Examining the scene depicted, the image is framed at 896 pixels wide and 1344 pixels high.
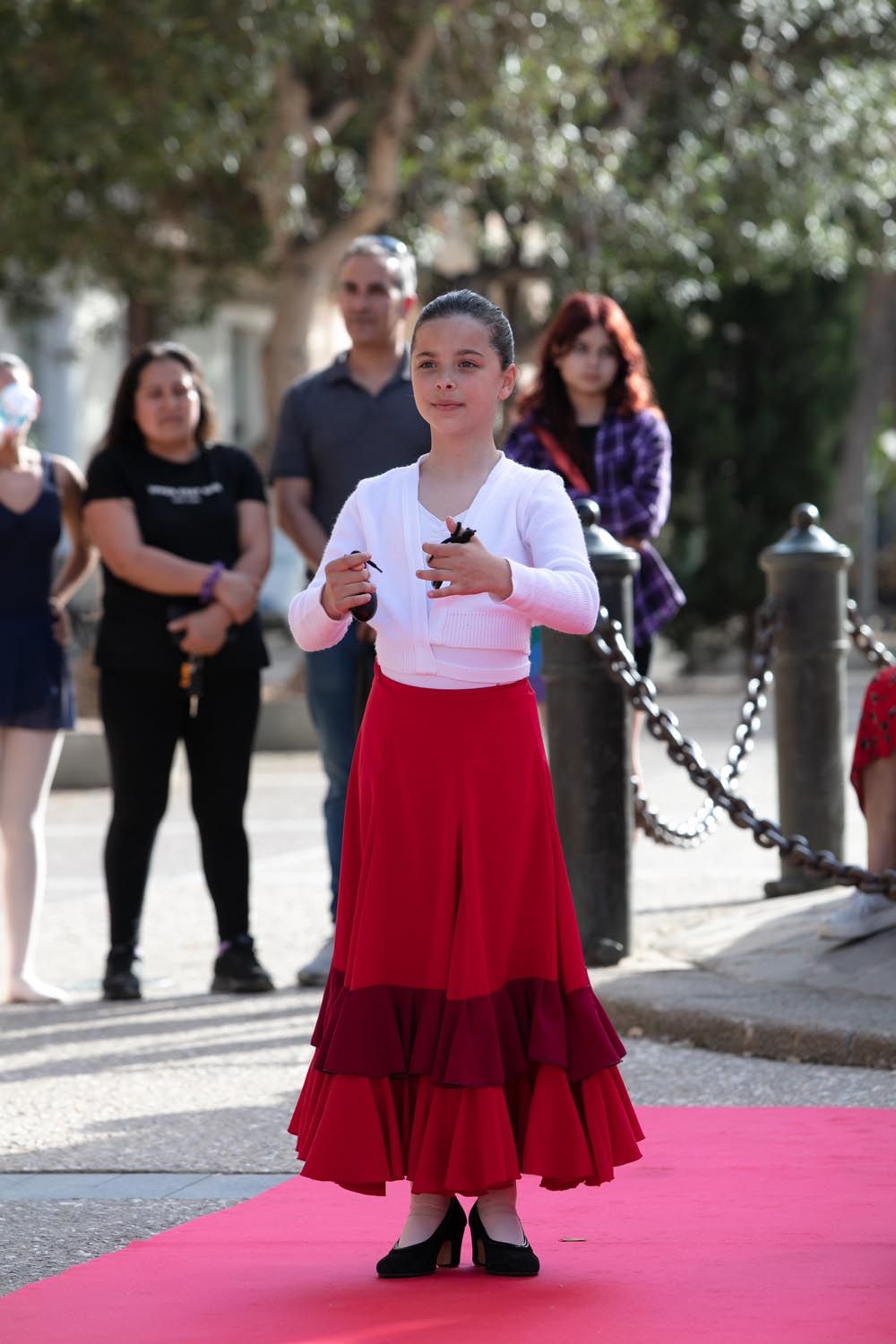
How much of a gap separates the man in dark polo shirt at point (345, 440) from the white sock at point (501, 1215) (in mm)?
3021

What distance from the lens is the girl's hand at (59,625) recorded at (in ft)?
23.1

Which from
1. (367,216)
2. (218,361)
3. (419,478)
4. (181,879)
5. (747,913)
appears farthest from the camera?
(218,361)

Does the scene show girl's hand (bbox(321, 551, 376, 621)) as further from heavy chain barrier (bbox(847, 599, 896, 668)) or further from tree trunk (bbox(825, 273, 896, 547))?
tree trunk (bbox(825, 273, 896, 547))

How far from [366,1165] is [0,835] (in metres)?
3.63

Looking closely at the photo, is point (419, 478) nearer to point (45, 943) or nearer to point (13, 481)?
point (13, 481)

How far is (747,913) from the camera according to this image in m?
7.34

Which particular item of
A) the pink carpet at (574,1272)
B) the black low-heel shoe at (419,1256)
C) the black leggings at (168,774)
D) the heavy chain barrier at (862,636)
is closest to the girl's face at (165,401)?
the black leggings at (168,774)

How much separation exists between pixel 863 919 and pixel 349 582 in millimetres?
3004

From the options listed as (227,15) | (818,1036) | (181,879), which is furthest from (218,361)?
(818,1036)

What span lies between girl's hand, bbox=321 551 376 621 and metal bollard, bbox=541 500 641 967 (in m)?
3.01

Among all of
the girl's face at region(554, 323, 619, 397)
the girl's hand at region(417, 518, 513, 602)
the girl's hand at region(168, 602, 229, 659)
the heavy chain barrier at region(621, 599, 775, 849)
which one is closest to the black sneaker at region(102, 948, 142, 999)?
the girl's hand at region(168, 602, 229, 659)

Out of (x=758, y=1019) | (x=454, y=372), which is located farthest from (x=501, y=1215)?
(x=758, y=1019)

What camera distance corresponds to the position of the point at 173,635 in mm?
6859

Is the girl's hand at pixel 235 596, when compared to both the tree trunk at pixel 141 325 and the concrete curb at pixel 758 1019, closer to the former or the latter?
the concrete curb at pixel 758 1019
